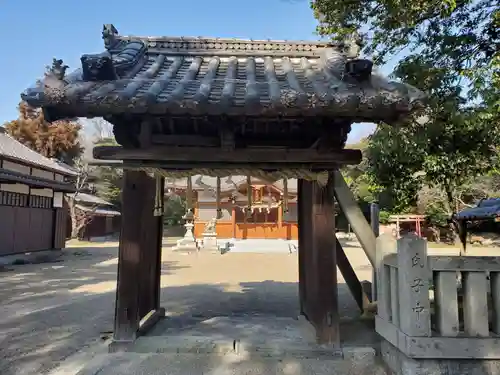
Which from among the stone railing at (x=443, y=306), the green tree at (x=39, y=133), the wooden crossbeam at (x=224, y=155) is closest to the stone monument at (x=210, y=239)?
the green tree at (x=39, y=133)

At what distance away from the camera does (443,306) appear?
12.3 feet

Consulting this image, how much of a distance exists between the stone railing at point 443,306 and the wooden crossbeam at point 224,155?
130 centimetres

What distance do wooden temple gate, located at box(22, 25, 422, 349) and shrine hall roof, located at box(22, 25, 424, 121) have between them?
11 mm

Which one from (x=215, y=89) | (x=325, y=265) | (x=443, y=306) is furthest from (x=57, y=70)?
(x=443, y=306)

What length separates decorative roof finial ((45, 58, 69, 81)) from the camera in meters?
3.96

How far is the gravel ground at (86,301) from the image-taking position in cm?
529

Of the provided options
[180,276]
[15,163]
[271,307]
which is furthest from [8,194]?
[271,307]

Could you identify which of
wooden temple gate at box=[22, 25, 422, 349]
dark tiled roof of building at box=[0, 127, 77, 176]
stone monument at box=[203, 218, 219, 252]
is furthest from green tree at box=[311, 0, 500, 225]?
stone monument at box=[203, 218, 219, 252]

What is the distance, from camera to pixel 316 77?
16.2ft

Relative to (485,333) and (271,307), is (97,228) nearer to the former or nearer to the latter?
(271,307)

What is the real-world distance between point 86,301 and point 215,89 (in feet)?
21.7

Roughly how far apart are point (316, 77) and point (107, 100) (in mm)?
2602

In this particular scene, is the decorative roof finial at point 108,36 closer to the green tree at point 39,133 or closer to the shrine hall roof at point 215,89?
the shrine hall roof at point 215,89

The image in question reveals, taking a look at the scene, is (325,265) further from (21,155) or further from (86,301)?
(21,155)
